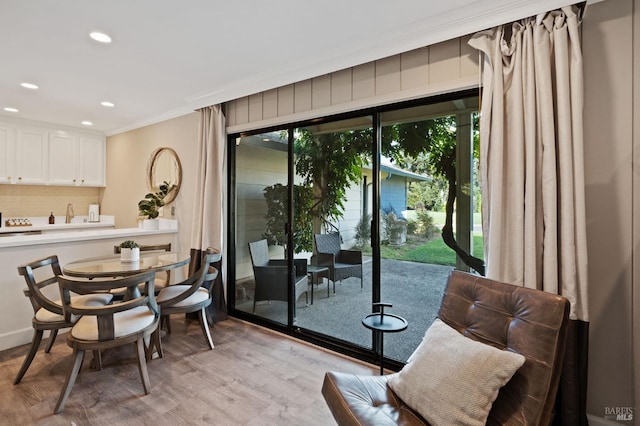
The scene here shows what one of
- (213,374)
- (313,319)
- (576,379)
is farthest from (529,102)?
(213,374)

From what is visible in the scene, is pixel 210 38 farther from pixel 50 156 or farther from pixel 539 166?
pixel 50 156

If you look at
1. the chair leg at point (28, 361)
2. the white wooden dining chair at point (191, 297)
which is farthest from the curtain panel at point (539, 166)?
the chair leg at point (28, 361)

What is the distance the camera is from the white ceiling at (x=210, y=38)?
2.03m

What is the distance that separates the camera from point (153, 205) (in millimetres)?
4297

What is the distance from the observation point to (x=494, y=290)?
5.40 feet

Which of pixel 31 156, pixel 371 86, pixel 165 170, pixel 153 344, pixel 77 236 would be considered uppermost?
pixel 371 86

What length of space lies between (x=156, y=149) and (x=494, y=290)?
456cm

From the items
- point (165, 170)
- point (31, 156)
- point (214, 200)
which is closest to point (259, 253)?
point (214, 200)

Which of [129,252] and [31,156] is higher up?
[31,156]

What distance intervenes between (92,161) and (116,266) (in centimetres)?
373

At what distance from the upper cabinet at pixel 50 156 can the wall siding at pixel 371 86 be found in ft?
11.3

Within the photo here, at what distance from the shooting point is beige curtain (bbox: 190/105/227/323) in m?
3.69

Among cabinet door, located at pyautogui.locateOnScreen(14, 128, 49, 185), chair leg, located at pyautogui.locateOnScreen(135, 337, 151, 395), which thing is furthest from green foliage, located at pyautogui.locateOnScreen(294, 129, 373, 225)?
cabinet door, located at pyautogui.locateOnScreen(14, 128, 49, 185)

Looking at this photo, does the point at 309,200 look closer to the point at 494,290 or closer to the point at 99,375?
the point at 494,290
